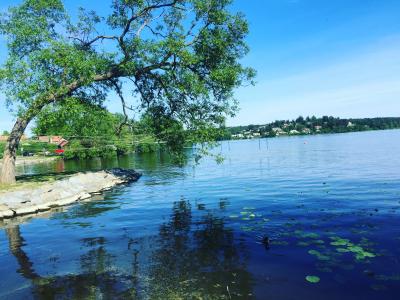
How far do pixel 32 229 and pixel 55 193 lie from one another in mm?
8415

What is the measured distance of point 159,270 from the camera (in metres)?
12.2

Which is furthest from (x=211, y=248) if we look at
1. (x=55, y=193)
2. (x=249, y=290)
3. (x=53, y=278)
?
(x=55, y=193)

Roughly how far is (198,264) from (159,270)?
1480mm

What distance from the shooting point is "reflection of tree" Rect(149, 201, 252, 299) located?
1052 cm

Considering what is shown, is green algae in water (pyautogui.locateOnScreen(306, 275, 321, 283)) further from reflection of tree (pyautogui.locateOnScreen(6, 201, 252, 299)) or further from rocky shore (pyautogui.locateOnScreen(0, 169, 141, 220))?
rocky shore (pyautogui.locateOnScreen(0, 169, 141, 220))

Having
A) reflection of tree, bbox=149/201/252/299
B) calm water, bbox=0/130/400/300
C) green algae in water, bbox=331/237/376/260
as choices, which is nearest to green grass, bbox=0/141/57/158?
calm water, bbox=0/130/400/300

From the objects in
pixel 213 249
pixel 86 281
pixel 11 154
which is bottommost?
pixel 213 249

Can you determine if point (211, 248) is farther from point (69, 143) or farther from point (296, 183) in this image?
point (69, 143)

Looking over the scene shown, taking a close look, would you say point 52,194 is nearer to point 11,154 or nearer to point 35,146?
point 11,154

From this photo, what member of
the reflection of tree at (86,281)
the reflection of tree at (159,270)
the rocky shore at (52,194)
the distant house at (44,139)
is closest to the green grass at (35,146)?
the distant house at (44,139)

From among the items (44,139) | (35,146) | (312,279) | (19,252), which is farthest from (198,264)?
(44,139)

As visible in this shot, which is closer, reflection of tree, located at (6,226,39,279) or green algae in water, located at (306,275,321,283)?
green algae in water, located at (306,275,321,283)

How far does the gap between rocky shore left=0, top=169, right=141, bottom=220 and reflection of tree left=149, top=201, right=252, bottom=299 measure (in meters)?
11.4

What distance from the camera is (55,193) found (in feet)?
89.6
